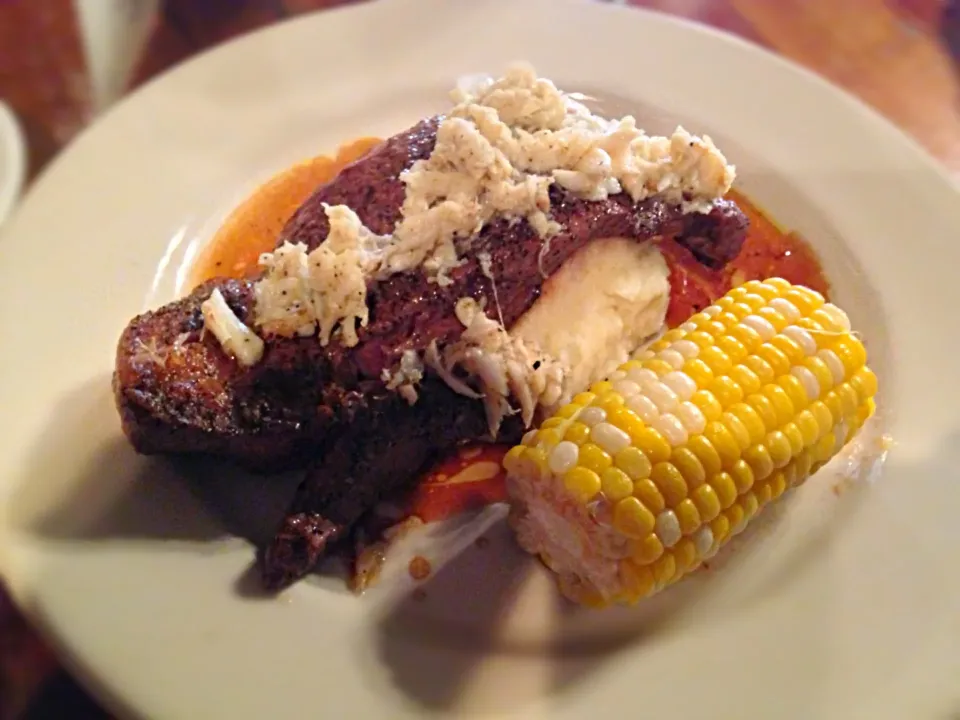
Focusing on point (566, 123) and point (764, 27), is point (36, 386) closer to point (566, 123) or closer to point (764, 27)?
point (566, 123)

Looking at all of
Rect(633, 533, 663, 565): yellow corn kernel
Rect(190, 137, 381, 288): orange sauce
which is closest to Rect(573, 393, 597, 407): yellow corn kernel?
Rect(633, 533, 663, 565): yellow corn kernel

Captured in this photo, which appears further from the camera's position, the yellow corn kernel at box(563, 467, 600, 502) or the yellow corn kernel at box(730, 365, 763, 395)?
the yellow corn kernel at box(730, 365, 763, 395)

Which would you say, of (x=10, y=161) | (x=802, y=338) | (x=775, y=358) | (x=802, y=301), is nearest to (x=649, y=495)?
(x=775, y=358)

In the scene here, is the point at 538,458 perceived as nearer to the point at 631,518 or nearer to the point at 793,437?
the point at 631,518

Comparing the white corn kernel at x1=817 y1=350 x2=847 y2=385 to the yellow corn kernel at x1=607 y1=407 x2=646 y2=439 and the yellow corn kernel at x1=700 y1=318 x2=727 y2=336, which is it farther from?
the yellow corn kernel at x1=607 y1=407 x2=646 y2=439

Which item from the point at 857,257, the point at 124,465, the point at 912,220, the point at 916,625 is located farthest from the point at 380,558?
the point at 912,220

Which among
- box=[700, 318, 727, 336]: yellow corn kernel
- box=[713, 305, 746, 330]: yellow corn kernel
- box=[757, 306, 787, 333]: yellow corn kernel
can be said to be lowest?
box=[700, 318, 727, 336]: yellow corn kernel

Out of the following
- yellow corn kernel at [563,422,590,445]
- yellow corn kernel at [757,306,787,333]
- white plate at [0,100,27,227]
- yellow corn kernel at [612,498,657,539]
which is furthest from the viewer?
white plate at [0,100,27,227]

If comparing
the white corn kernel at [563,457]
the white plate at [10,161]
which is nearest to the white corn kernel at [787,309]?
the white corn kernel at [563,457]
